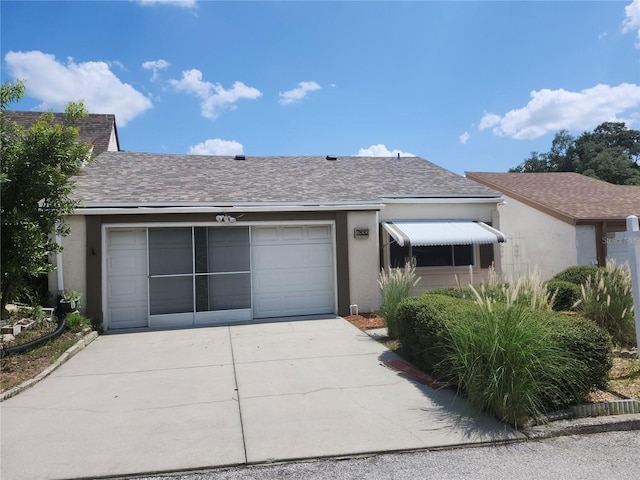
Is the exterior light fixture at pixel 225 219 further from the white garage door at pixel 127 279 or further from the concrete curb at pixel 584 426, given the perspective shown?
the concrete curb at pixel 584 426

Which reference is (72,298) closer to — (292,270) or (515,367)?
(292,270)

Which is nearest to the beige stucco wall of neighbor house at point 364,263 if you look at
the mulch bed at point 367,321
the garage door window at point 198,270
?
the mulch bed at point 367,321

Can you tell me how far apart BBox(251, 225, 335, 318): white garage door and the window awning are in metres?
2.07

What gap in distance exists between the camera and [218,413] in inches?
211

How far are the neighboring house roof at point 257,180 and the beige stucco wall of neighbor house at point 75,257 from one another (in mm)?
661

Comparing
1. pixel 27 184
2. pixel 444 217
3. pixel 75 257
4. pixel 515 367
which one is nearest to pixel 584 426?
pixel 515 367

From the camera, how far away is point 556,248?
16859mm

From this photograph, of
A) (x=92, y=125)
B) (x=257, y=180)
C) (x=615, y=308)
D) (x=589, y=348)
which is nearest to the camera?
(x=589, y=348)

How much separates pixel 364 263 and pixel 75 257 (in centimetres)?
750

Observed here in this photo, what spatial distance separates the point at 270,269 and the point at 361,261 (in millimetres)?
2581

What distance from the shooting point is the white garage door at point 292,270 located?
471 inches

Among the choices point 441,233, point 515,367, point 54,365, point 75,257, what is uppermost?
point 441,233

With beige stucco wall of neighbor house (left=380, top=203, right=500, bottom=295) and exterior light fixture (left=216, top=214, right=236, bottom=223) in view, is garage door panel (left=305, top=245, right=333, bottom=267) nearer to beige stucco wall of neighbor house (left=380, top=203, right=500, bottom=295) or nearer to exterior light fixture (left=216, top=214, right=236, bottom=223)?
beige stucco wall of neighbor house (left=380, top=203, right=500, bottom=295)

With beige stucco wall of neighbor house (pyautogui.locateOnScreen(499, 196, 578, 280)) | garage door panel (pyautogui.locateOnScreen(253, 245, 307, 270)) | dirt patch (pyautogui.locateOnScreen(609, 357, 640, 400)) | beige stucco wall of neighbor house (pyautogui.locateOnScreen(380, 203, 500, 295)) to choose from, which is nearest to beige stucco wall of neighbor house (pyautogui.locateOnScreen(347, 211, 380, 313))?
beige stucco wall of neighbor house (pyautogui.locateOnScreen(380, 203, 500, 295))
